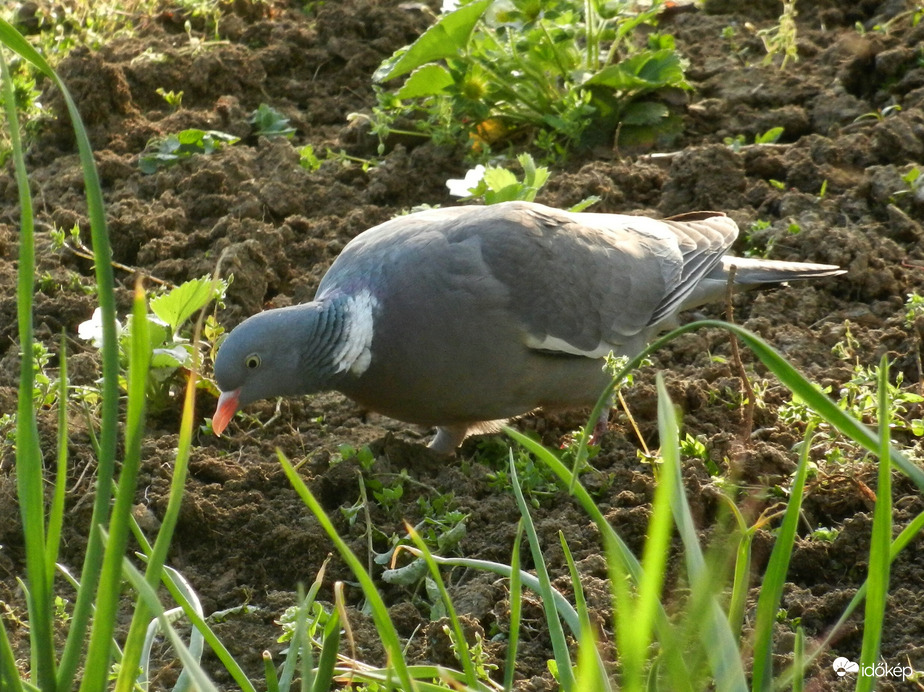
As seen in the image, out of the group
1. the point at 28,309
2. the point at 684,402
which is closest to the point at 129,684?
the point at 28,309

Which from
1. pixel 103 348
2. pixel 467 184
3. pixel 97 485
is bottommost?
pixel 467 184

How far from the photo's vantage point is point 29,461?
5.63 ft

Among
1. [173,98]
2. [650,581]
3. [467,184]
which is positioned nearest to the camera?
[650,581]

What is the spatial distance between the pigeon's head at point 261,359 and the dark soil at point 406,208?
0.24 meters

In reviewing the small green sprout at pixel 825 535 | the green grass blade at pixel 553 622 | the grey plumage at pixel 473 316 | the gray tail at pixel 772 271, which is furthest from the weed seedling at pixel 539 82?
the green grass blade at pixel 553 622

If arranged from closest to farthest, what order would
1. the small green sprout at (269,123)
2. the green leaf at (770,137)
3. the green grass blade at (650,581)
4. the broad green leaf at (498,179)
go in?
the green grass blade at (650,581)
the broad green leaf at (498,179)
the green leaf at (770,137)
the small green sprout at (269,123)

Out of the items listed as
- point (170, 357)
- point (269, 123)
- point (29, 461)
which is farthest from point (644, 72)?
point (29, 461)

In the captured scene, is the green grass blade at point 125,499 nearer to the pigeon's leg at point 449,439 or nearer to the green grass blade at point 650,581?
the green grass blade at point 650,581

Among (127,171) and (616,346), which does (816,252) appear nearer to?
(616,346)

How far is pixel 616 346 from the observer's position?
4211mm

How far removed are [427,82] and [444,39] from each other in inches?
13.5

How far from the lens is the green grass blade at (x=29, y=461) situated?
1.67 metres

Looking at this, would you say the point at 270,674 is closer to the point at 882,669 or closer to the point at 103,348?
the point at 103,348

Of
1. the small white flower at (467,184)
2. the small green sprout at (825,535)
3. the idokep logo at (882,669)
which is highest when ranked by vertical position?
the small white flower at (467,184)
